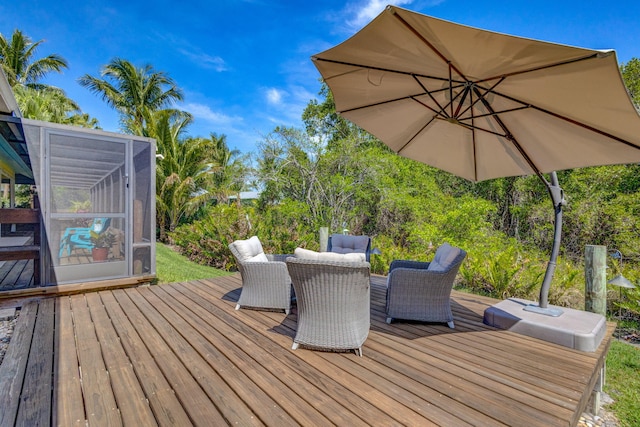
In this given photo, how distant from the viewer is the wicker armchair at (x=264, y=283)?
143 inches

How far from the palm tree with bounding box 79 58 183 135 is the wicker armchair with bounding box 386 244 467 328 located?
17420 mm

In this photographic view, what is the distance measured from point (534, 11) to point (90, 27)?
14013mm

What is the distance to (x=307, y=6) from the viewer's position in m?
9.07

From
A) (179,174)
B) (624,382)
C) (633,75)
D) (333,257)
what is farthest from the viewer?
(179,174)

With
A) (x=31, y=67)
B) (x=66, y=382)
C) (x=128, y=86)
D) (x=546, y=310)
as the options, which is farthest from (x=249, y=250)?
(x=31, y=67)

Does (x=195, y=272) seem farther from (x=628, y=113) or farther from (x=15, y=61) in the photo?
(x=15, y=61)

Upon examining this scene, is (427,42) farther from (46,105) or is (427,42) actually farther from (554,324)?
(46,105)

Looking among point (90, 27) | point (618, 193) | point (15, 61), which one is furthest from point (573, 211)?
point (15, 61)

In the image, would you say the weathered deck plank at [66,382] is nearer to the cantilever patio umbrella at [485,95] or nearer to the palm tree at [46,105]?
the cantilever patio umbrella at [485,95]

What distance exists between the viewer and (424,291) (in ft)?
10.7

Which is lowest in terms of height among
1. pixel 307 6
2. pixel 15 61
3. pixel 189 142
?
pixel 189 142

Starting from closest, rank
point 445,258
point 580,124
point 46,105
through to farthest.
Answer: point 580,124
point 445,258
point 46,105

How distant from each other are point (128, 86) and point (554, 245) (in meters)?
20.6

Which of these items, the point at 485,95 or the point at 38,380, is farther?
the point at 485,95
